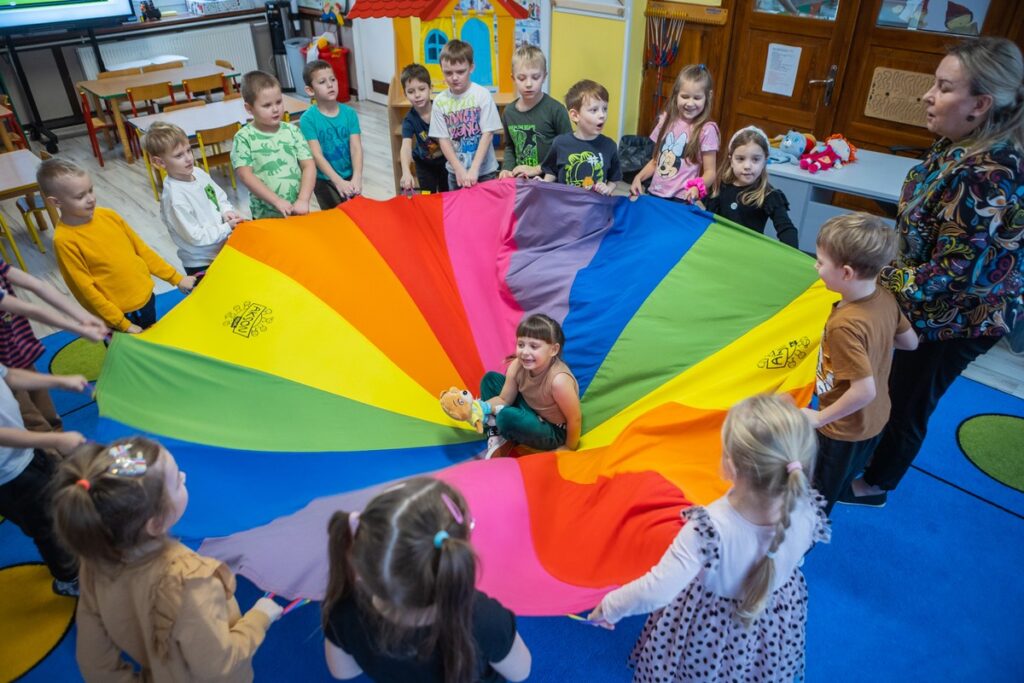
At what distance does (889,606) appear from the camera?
2291 millimetres

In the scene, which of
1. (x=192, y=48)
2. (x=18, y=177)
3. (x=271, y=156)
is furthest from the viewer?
(x=192, y=48)

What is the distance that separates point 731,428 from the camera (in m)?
1.41

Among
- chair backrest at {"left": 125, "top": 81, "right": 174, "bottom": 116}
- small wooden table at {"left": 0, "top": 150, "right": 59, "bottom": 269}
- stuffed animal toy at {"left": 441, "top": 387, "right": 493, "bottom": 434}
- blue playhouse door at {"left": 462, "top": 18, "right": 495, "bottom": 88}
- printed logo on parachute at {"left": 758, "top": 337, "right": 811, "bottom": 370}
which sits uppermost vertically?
blue playhouse door at {"left": 462, "top": 18, "right": 495, "bottom": 88}

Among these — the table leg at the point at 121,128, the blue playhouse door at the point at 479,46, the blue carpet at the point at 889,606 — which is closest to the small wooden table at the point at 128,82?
the table leg at the point at 121,128

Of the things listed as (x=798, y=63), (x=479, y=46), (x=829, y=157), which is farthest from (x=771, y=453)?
(x=798, y=63)

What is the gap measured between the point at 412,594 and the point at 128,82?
672 cm

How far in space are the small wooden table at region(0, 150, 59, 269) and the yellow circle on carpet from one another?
2.26 meters

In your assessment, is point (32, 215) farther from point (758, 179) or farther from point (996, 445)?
point (996, 445)

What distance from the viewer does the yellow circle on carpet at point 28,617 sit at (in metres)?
2.16

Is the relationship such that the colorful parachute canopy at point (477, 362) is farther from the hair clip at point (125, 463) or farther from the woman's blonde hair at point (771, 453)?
the hair clip at point (125, 463)

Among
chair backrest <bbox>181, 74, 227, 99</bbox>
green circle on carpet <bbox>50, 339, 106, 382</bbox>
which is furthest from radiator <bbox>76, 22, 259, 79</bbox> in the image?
green circle on carpet <bbox>50, 339, 106, 382</bbox>

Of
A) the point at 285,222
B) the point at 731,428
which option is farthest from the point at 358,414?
the point at 731,428

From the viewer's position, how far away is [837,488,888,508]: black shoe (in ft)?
8.82

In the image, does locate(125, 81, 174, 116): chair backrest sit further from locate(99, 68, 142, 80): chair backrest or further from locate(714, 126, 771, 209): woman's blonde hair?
locate(714, 126, 771, 209): woman's blonde hair
